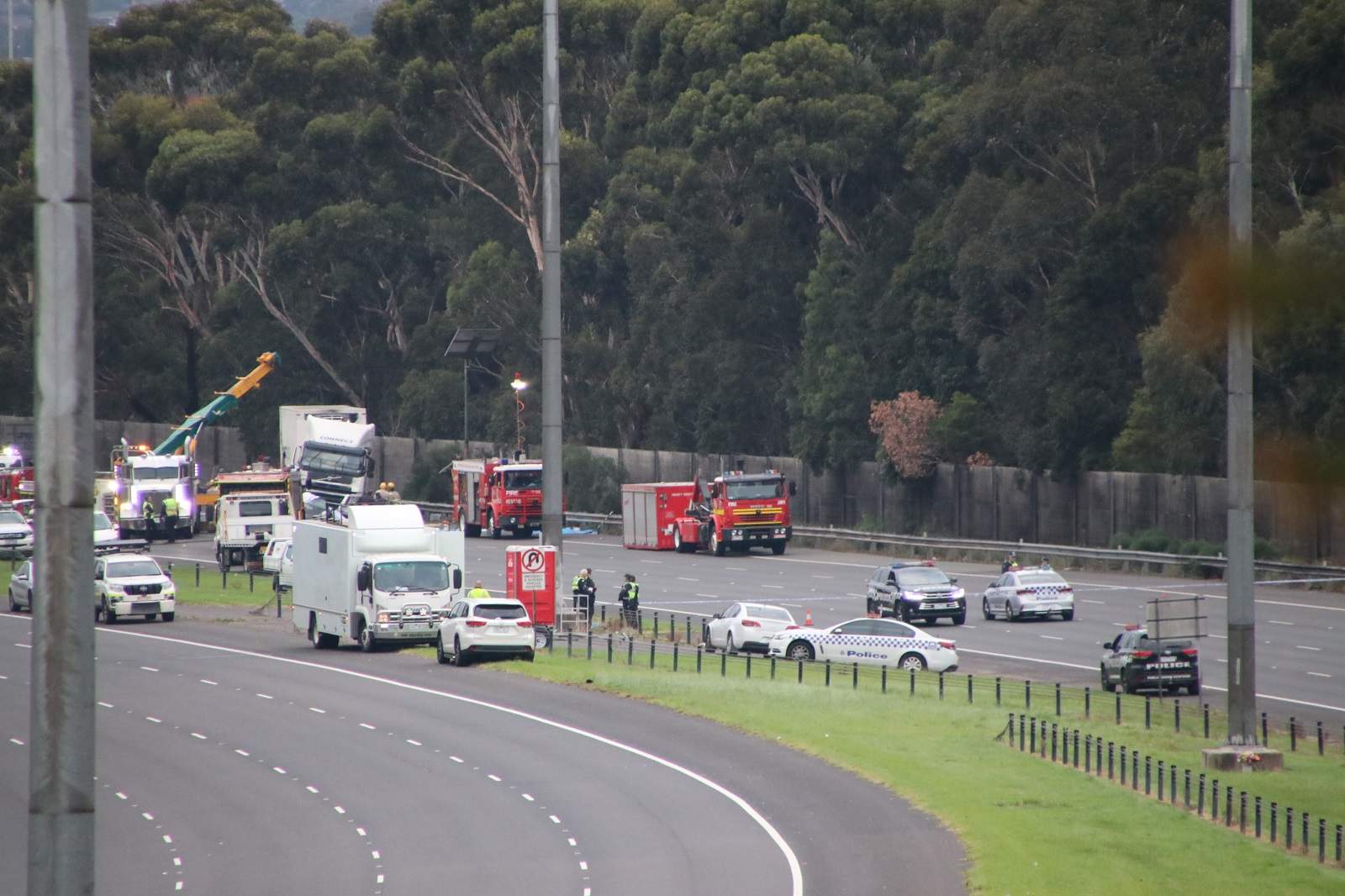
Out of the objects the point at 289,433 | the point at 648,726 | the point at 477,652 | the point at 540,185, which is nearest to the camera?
the point at 648,726

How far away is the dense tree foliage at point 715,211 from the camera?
65.3 metres

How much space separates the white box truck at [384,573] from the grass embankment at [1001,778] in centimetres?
308

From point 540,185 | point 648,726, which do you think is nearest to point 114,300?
point 540,185

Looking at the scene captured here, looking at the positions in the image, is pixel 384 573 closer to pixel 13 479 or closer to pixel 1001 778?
pixel 1001 778

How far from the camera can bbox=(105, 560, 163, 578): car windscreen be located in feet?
162

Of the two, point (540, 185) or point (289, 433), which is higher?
point (540, 185)

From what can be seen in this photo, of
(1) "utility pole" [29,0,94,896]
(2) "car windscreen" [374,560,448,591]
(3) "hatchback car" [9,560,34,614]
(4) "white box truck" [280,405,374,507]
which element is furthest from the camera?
(4) "white box truck" [280,405,374,507]

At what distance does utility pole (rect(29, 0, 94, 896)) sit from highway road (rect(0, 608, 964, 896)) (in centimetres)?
1163

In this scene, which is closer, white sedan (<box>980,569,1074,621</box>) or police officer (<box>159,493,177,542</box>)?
white sedan (<box>980,569,1074,621</box>)

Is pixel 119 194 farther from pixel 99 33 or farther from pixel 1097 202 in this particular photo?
pixel 1097 202

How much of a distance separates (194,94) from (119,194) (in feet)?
40.4

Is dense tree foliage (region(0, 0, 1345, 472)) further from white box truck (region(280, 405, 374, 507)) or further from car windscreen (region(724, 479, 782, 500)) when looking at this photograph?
white box truck (region(280, 405, 374, 507))

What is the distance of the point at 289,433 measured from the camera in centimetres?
7544

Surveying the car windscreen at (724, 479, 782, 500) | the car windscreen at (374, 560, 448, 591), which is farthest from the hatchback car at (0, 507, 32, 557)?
the car windscreen at (374, 560, 448, 591)
